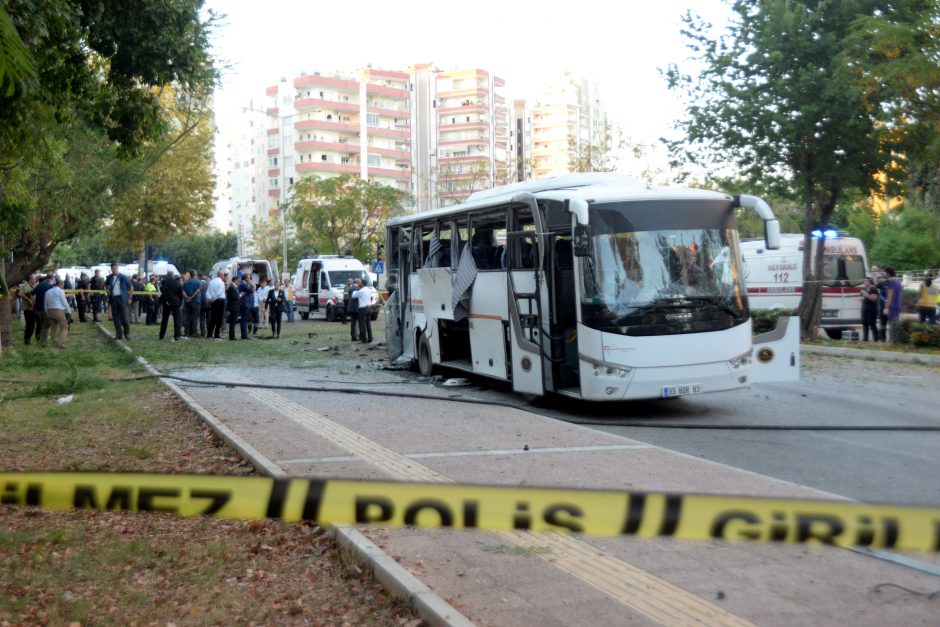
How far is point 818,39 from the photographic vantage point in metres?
23.6

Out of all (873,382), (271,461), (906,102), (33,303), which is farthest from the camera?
(33,303)

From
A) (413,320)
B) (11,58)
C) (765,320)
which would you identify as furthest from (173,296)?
(11,58)

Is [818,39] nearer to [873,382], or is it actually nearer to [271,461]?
[873,382]

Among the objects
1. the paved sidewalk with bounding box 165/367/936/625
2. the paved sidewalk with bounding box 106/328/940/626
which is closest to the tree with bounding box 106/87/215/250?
the paved sidewalk with bounding box 106/328/940/626

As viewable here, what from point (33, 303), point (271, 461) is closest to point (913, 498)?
point (271, 461)

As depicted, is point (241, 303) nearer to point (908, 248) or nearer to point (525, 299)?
point (525, 299)

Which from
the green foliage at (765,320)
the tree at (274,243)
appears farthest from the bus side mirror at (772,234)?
the tree at (274,243)

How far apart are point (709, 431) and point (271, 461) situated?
5148 mm

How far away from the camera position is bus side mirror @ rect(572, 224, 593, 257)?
1202 centimetres

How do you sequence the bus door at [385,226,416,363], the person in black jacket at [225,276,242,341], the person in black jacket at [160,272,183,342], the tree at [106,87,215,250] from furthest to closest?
the tree at [106,87,215,250] < the person in black jacket at [225,276,242,341] < the person in black jacket at [160,272,183,342] < the bus door at [385,226,416,363]

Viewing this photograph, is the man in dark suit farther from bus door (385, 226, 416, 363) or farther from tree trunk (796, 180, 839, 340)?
tree trunk (796, 180, 839, 340)

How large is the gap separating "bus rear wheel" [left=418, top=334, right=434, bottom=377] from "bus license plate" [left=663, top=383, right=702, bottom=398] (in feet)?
20.6

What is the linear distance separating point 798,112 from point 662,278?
44.4 ft

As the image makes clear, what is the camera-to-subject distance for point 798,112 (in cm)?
2377
